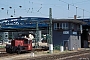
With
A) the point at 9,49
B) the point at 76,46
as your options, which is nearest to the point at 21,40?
the point at 9,49

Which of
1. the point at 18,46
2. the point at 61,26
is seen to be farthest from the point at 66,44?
the point at 18,46

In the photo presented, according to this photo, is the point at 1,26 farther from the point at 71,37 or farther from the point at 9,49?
the point at 9,49

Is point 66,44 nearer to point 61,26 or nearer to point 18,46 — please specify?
point 61,26

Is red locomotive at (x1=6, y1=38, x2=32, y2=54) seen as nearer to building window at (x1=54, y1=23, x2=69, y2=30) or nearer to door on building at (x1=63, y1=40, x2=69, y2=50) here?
building window at (x1=54, y1=23, x2=69, y2=30)

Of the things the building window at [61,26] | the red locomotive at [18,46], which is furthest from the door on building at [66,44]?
the red locomotive at [18,46]

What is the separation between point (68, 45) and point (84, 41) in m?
17.0

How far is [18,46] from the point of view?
44.1 meters

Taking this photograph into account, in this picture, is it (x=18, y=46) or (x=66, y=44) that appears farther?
(x=66, y=44)

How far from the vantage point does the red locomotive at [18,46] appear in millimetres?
43938

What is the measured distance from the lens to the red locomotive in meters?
43.9

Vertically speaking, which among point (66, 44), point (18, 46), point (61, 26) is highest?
point (61, 26)

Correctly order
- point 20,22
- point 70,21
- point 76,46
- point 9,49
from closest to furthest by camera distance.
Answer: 1. point 9,49
2. point 70,21
3. point 76,46
4. point 20,22

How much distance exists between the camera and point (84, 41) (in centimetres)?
7206

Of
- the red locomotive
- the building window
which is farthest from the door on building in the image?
the red locomotive
